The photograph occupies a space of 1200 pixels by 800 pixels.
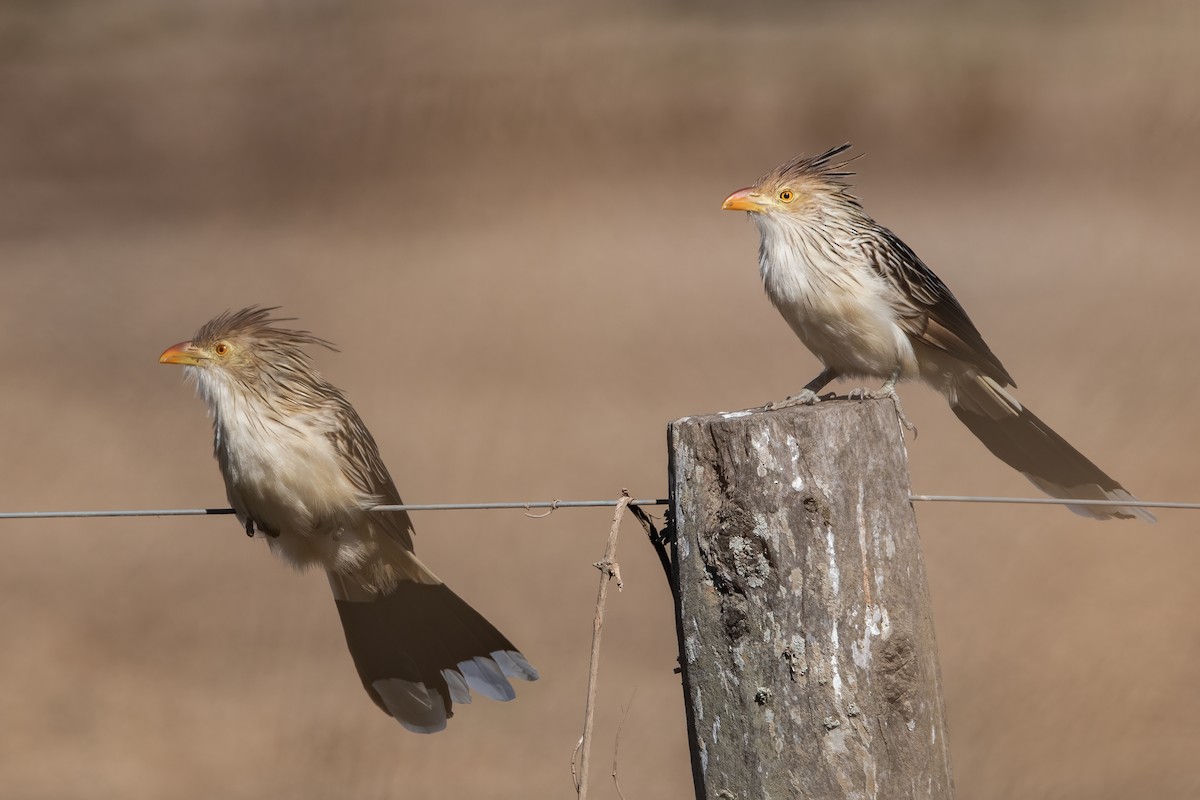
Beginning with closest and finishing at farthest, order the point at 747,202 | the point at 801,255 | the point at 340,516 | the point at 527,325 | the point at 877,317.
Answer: the point at 340,516 → the point at 877,317 → the point at 801,255 → the point at 747,202 → the point at 527,325

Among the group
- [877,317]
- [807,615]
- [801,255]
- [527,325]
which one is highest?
[527,325]

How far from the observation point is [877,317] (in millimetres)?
3246

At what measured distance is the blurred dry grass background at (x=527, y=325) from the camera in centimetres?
614

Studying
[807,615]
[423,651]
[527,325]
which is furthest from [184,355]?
[527,325]

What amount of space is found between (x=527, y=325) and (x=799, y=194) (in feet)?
20.8

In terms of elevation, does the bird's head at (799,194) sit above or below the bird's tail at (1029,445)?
above

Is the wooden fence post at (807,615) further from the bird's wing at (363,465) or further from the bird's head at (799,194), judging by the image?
the bird's head at (799,194)

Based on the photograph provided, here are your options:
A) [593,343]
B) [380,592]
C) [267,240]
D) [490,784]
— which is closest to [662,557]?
[380,592]

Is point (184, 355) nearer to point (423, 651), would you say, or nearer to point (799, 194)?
point (423, 651)

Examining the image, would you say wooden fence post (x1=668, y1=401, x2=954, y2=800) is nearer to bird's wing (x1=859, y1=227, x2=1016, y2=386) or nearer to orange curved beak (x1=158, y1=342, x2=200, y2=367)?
bird's wing (x1=859, y1=227, x2=1016, y2=386)

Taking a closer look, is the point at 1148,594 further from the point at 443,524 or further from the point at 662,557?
the point at 662,557

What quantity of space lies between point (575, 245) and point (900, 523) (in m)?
8.60

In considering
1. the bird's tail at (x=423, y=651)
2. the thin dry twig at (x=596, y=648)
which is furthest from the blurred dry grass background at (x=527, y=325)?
the thin dry twig at (x=596, y=648)

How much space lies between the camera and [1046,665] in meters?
6.38
